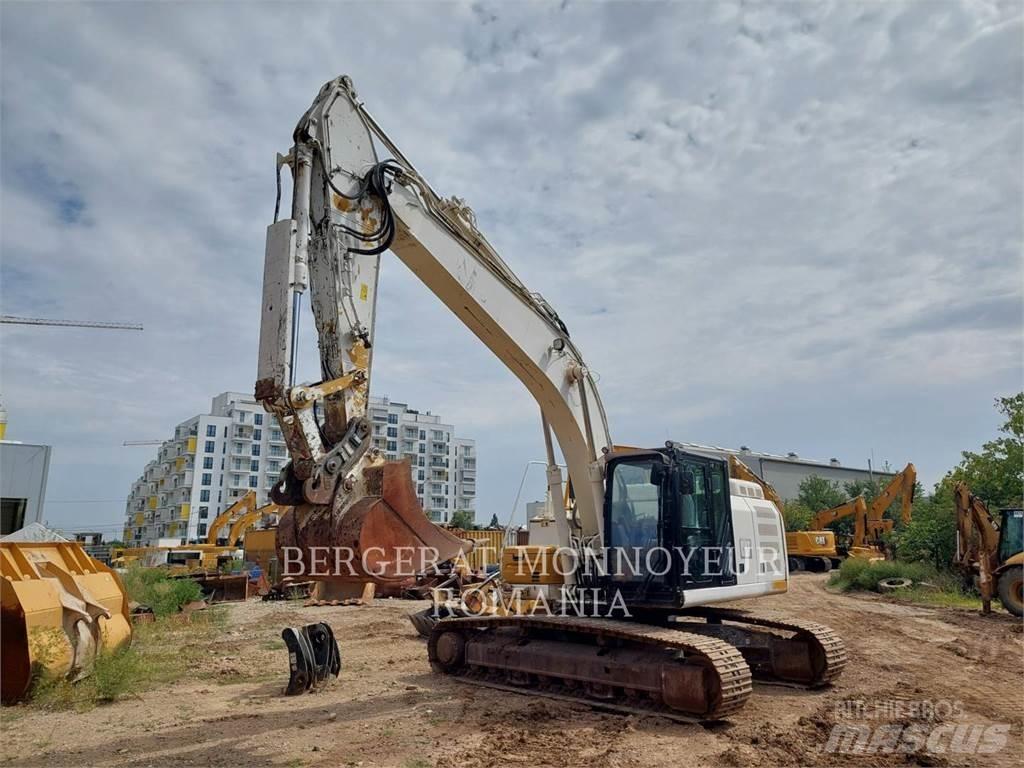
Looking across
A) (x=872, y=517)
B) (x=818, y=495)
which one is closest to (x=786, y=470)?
(x=818, y=495)

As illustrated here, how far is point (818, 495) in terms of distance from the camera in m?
51.7

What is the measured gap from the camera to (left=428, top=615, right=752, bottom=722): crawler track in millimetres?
6176

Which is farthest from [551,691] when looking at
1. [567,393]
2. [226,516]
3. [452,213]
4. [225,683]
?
[226,516]

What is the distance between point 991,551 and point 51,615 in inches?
655

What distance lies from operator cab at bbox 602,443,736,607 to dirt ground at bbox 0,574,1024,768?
1.16m

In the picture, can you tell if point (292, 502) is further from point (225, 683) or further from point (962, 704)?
point (962, 704)

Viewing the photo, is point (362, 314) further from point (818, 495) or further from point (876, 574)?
point (818, 495)

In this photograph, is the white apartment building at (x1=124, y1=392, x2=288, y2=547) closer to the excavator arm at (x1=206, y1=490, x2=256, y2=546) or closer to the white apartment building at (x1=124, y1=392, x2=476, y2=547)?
the white apartment building at (x1=124, y1=392, x2=476, y2=547)

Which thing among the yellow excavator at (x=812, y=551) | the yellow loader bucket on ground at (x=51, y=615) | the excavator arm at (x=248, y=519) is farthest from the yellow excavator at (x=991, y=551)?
the excavator arm at (x=248, y=519)

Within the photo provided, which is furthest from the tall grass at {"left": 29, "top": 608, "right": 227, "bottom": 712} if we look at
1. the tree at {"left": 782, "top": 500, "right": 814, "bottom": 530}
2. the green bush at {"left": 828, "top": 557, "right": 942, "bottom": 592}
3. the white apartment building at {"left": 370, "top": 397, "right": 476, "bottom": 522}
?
the white apartment building at {"left": 370, "top": 397, "right": 476, "bottom": 522}

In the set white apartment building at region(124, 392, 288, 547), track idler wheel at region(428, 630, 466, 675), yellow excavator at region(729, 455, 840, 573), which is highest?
white apartment building at region(124, 392, 288, 547)

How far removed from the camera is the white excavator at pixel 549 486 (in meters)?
5.18

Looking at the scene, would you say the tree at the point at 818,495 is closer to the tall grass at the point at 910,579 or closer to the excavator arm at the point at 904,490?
the excavator arm at the point at 904,490

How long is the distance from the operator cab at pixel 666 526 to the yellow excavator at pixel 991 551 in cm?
952
